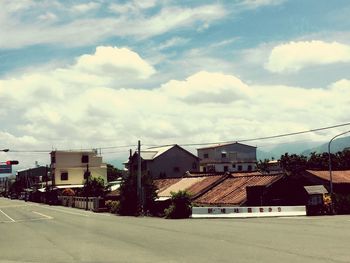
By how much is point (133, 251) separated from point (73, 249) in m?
2.68

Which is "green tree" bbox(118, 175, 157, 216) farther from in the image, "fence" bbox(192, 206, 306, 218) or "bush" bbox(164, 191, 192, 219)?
"fence" bbox(192, 206, 306, 218)

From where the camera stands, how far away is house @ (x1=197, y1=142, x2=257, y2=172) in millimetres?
135250

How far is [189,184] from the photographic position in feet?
194

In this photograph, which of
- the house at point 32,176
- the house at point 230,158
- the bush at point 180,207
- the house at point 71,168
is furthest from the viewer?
the house at point 32,176

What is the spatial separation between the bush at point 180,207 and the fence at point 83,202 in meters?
20.2

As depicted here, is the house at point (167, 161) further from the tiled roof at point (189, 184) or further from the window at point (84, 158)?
the window at point (84, 158)

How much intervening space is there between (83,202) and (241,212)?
34.5 m

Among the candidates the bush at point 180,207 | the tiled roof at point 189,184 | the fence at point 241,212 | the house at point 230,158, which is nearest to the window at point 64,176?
the house at point 230,158

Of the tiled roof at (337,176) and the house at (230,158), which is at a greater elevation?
the house at (230,158)

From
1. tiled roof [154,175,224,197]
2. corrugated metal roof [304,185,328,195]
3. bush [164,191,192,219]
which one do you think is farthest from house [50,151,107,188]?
corrugated metal roof [304,185,328,195]

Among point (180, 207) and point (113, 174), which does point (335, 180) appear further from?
point (113, 174)

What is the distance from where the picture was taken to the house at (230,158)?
13525 cm

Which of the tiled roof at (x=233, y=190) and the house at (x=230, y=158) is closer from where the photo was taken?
the tiled roof at (x=233, y=190)

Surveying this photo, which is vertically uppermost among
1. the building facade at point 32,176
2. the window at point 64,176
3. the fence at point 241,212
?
the building facade at point 32,176
